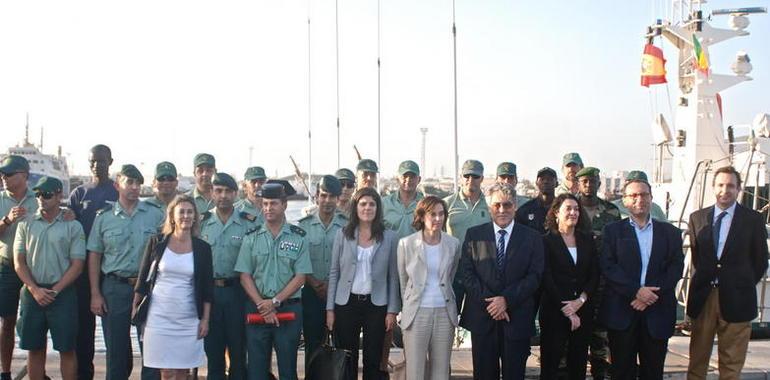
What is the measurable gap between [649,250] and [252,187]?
3.72 m

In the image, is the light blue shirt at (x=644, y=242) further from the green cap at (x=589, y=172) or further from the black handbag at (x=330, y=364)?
the black handbag at (x=330, y=364)

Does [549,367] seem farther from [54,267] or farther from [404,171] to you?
[54,267]

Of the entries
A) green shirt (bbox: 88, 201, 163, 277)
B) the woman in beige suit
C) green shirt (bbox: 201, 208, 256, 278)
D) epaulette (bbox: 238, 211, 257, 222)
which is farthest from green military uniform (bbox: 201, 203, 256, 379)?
the woman in beige suit

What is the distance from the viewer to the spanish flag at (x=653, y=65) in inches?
522

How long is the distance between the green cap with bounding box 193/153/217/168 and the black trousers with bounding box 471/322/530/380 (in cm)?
300

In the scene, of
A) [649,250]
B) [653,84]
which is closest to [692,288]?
[649,250]

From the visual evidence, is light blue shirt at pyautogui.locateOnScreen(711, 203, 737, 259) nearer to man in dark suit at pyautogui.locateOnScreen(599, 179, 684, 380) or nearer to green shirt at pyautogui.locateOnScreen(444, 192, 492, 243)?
man in dark suit at pyautogui.locateOnScreen(599, 179, 684, 380)

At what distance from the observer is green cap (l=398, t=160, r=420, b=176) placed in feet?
20.0

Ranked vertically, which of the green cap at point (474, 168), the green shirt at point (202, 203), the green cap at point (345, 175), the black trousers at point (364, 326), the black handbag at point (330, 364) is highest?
the green cap at point (474, 168)

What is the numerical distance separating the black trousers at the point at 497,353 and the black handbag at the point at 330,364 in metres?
0.97

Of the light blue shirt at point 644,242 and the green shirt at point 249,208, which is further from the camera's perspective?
the green shirt at point 249,208

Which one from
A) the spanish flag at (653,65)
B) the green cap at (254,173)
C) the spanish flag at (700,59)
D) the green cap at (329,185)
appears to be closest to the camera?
the green cap at (329,185)

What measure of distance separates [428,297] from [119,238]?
2476 mm

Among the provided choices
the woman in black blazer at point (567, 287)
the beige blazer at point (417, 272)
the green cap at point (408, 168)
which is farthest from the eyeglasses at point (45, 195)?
the woman in black blazer at point (567, 287)
